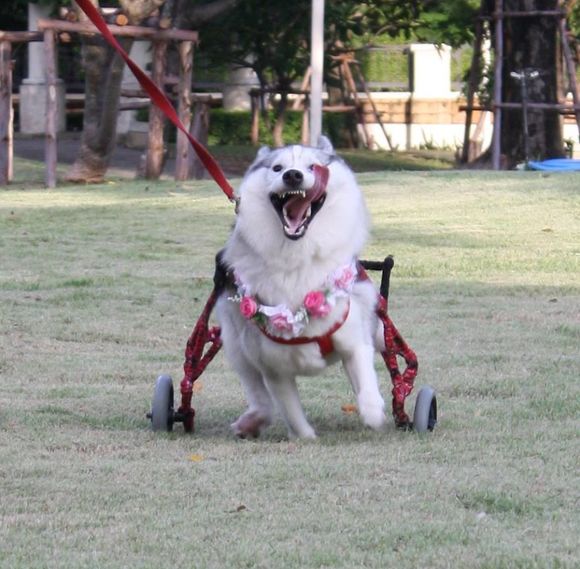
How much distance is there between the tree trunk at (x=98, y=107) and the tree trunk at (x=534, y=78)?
21.5 ft

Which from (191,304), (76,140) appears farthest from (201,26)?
(191,304)

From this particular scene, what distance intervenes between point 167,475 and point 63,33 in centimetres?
1490

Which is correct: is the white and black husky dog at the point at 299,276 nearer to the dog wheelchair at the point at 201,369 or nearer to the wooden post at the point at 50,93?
the dog wheelchair at the point at 201,369

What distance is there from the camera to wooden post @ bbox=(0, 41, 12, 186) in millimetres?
19594

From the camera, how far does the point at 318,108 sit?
65.0 ft

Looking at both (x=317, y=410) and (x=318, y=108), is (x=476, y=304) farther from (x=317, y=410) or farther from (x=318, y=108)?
(x=318, y=108)

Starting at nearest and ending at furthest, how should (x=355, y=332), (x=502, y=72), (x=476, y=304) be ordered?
1. (x=355, y=332)
2. (x=476, y=304)
3. (x=502, y=72)

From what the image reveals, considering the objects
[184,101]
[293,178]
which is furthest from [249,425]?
[184,101]

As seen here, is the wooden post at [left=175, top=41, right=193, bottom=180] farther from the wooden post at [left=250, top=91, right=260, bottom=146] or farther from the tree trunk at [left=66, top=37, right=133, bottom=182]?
the wooden post at [left=250, top=91, right=260, bottom=146]

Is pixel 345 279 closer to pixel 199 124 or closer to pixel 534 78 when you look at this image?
pixel 199 124

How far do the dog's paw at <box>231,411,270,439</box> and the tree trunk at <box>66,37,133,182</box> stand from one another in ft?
45.1

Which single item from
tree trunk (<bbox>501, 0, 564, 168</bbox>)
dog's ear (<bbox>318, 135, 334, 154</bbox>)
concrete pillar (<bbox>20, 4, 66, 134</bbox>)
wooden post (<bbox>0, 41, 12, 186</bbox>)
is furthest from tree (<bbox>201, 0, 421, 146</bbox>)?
dog's ear (<bbox>318, 135, 334, 154</bbox>)

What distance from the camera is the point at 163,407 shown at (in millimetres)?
6066

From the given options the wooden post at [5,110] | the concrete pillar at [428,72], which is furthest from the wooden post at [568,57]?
the concrete pillar at [428,72]
